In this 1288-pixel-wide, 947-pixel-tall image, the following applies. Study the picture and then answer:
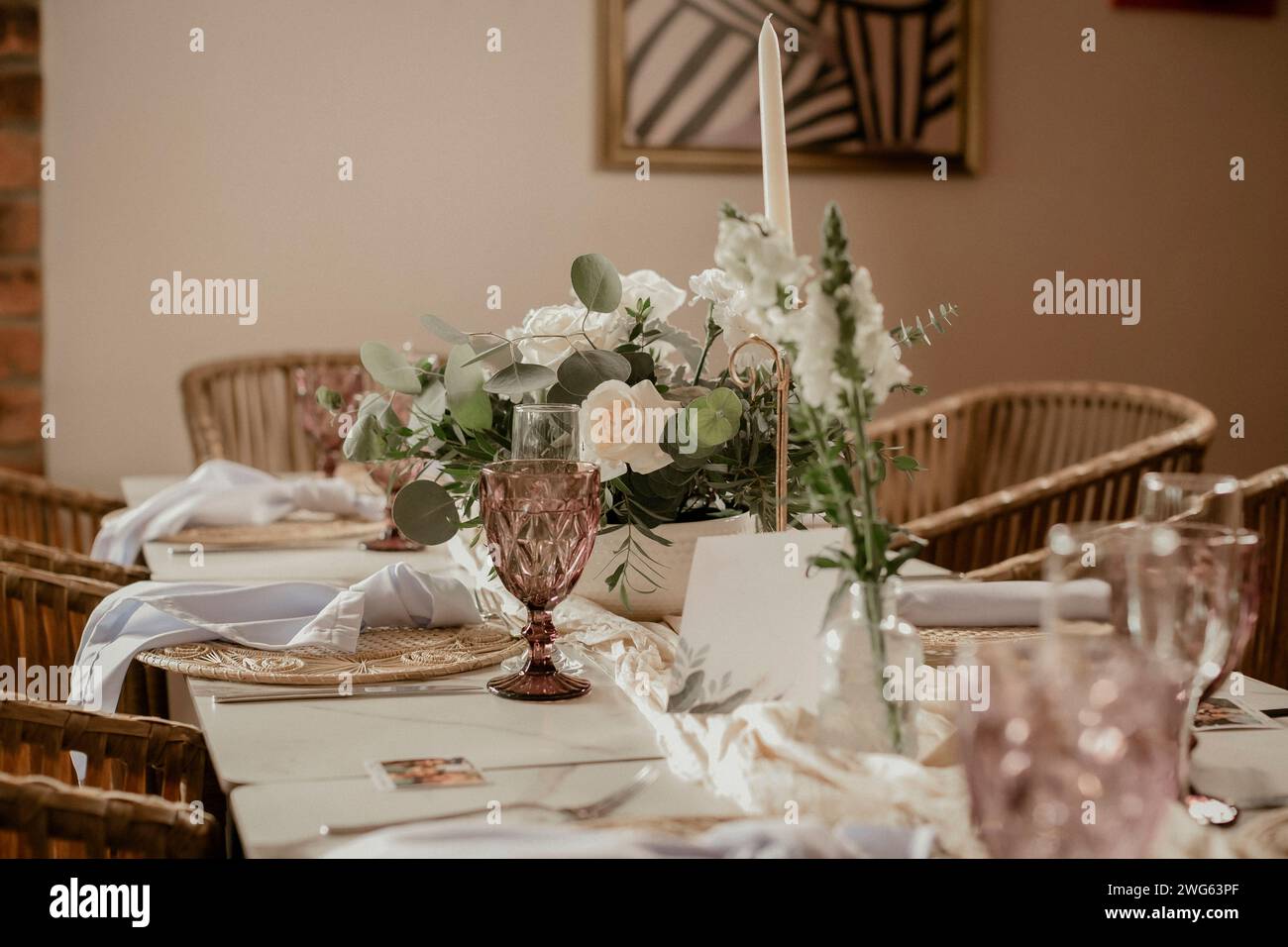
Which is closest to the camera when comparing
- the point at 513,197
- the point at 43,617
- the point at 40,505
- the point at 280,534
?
the point at 43,617

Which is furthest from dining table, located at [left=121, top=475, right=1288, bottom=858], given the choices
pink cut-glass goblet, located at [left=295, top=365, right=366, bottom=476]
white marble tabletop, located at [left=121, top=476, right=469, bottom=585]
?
pink cut-glass goblet, located at [left=295, top=365, right=366, bottom=476]

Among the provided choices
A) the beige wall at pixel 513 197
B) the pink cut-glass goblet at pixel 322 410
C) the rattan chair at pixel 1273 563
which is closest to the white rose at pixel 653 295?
the rattan chair at pixel 1273 563

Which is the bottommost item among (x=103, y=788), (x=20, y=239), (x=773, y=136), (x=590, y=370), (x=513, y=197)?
(x=103, y=788)

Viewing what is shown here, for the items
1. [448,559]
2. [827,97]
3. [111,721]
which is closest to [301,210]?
[827,97]

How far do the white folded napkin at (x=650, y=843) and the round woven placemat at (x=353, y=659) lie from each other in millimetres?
412

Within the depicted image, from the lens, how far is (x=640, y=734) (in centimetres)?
99

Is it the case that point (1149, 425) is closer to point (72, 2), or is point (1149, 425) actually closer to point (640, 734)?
point (640, 734)

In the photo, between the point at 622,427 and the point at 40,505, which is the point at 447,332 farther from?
the point at 40,505

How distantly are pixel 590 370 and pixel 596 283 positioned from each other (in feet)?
0.25

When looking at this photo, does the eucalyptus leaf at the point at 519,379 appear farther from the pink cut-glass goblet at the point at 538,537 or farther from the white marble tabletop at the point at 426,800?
the white marble tabletop at the point at 426,800

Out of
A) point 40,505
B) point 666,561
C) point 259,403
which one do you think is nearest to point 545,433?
point 666,561

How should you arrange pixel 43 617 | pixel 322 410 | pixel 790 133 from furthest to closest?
1. pixel 790 133
2. pixel 322 410
3. pixel 43 617

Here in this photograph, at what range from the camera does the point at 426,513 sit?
1.23m
